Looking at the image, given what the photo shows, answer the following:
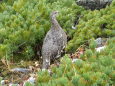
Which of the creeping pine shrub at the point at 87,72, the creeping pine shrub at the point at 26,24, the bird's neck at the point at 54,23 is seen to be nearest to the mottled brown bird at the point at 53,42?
the bird's neck at the point at 54,23

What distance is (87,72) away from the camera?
4.54 m

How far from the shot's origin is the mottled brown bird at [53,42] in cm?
745

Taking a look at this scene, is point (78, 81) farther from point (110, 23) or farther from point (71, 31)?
point (71, 31)

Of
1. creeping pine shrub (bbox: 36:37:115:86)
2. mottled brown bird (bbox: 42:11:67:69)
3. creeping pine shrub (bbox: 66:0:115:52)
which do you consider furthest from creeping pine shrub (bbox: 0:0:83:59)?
creeping pine shrub (bbox: 36:37:115:86)

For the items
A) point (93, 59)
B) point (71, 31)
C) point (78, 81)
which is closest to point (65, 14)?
point (71, 31)

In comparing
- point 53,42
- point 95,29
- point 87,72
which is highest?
point 87,72

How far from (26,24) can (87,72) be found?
3.53 meters

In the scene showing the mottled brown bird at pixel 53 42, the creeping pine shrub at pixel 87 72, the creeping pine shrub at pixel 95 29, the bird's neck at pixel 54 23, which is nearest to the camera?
the creeping pine shrub at pixel 87 72

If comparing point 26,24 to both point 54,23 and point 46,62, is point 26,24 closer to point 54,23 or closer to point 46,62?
point 54,23

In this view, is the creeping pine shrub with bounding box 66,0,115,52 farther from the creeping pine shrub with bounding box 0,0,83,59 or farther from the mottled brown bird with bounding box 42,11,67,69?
the creeping pine shrub with bounding box 0,0,83,59

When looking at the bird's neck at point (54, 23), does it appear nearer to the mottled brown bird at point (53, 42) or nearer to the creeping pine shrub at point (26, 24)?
the mottled brown bird at point (53, 42)

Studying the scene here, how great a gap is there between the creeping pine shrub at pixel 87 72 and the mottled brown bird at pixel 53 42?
231 cm

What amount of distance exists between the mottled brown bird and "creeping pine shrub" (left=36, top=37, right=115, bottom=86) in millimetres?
2308

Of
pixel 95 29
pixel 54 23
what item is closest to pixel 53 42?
pixel 54 23
